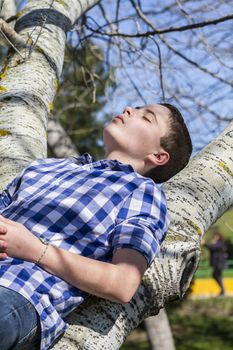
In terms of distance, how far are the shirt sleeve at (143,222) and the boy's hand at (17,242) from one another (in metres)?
0.20

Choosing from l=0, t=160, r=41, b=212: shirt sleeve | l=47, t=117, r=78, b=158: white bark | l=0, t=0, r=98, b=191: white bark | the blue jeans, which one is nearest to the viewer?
the blue jeans

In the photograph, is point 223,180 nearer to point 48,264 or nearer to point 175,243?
point 175,243

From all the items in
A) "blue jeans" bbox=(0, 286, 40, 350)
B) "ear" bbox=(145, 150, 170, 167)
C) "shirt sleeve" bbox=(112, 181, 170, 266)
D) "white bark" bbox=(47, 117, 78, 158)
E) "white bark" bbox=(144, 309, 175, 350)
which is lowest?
"white bark" bbox=(144, 309, 175, 350)

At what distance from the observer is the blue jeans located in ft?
4.90

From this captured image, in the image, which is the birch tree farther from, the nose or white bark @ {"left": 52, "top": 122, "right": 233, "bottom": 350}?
the nose

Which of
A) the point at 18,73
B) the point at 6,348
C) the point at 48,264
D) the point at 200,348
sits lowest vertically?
the point at 200,348

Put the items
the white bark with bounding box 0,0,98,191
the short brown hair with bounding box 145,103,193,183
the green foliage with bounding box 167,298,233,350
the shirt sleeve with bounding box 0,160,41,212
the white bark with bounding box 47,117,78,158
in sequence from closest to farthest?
the shirt sleeve with bounding box 0,160,41,212 → the short brown hair with bounding box 145,103,193,183 → the white bark with bounding box 0,0,98,191 → the white bark with bounding box 47,117,78,158 → the green foliage with bounding box 167,298,233,350

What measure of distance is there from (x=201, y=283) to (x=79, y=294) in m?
16.5

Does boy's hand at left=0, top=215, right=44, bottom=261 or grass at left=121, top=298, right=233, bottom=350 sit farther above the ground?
boy's hand at left=0, top=215, right=44, bottom=261

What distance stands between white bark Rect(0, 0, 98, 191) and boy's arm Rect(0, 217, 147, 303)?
58cm

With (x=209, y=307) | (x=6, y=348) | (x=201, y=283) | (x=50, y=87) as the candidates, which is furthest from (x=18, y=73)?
(x=201, y=283)

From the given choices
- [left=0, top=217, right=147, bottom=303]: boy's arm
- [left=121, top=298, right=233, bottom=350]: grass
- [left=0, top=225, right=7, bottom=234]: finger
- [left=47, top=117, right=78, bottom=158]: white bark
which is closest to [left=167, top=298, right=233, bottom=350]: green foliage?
[left=121, top=298, right=233, bottom=350]: grass

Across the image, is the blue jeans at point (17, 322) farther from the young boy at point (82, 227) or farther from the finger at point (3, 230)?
the finger at point (3, 230)

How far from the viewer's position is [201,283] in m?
17.8
